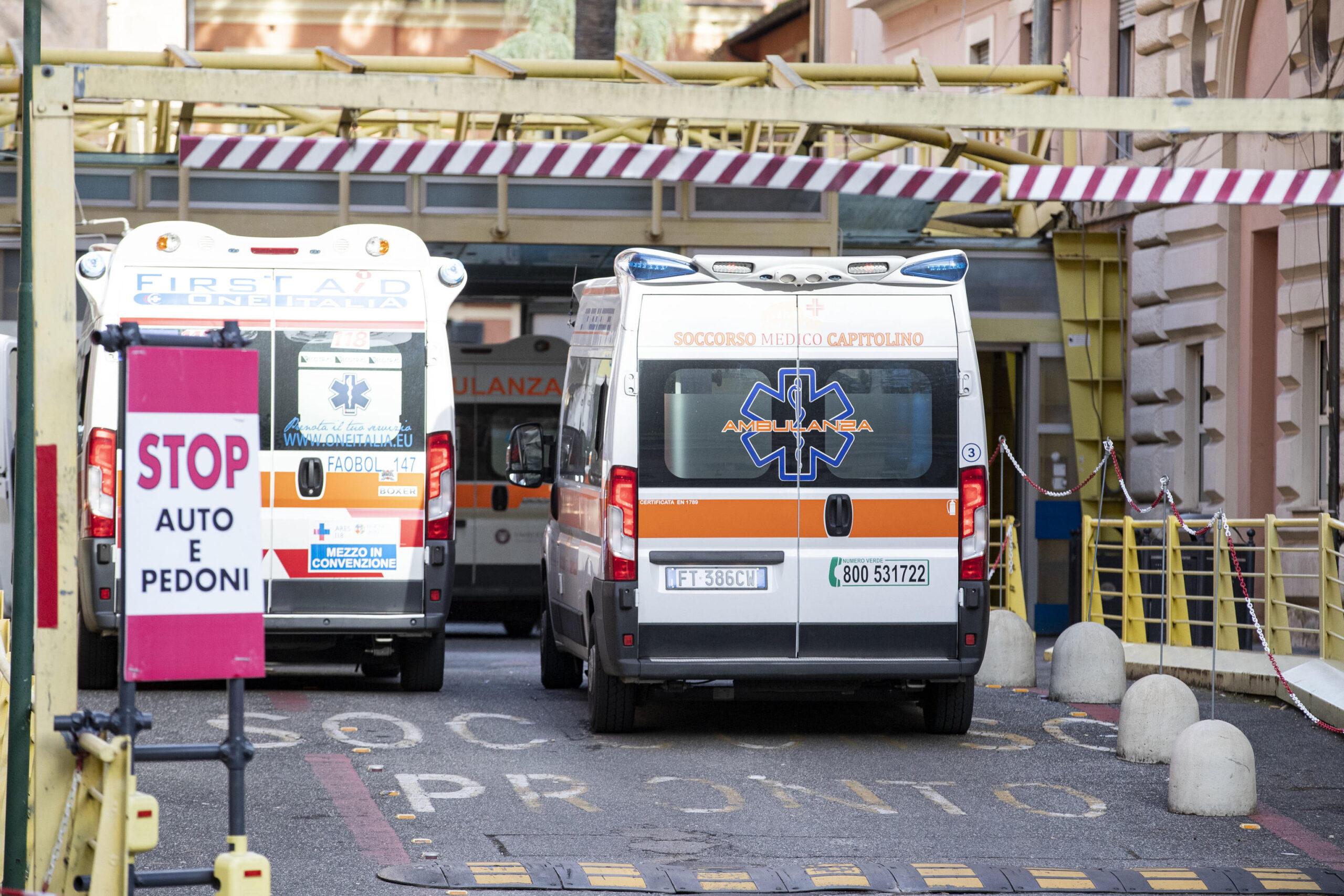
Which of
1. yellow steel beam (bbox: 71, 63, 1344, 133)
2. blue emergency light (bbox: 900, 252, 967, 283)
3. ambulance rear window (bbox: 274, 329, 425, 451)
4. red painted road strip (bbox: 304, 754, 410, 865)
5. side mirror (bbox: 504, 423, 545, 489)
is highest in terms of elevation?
yellow steel beam (bbox: 71, 63, 1344, 133)

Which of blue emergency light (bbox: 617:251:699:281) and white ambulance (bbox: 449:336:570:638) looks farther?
white ambulance (bbox: 449:336:570:638)

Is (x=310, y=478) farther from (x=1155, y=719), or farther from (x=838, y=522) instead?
(x=1155, y=719)

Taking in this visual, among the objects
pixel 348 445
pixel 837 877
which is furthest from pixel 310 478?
pixel 837 877

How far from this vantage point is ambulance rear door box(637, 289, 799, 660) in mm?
10727

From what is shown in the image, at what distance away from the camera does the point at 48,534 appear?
241 inches

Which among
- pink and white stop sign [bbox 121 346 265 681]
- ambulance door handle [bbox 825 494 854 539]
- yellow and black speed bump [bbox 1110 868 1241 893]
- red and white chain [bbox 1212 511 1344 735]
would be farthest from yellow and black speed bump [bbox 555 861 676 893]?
red and white chain [bbox 1212 511 1344 735]

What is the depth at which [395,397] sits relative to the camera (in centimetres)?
1273

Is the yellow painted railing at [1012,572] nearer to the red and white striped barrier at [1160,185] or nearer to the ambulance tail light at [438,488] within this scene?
the ambulance tail light at [438,488]

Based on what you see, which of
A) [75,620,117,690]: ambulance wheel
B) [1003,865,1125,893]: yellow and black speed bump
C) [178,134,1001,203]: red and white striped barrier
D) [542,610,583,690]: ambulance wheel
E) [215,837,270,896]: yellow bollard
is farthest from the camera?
[542,610,583,690]: ambulance wheel

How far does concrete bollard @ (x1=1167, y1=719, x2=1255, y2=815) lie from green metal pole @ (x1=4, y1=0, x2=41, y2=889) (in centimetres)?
510

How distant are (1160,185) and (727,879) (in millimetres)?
3034

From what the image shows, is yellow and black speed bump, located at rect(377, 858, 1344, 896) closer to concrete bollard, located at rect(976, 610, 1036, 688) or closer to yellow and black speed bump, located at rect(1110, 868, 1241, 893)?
yellow and black speed bump, located at rect(1110, 868, 1241, 893)

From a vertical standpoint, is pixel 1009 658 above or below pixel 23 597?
below

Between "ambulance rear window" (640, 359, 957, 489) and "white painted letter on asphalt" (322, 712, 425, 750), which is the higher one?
"ambulance rear window" (640, 359, 957, 489)
